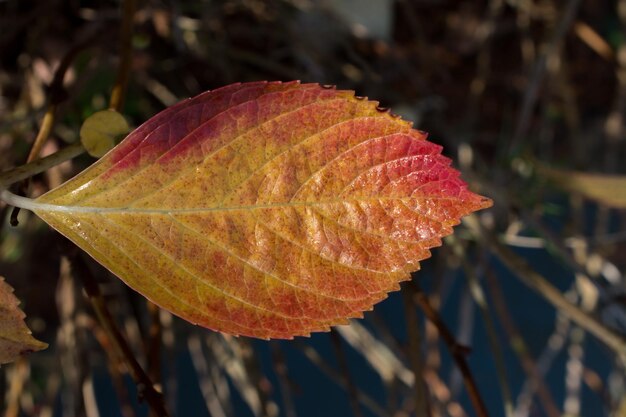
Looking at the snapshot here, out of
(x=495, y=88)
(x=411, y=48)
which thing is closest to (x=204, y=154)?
(x=411, y=48)

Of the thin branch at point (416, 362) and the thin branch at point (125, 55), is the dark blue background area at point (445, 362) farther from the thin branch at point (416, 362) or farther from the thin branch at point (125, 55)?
the thin branch at point (125, 55)

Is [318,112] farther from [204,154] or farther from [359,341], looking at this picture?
[359,341]

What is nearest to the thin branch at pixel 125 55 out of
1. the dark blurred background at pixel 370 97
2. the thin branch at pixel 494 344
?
A: the dark blurred background at pixel 370 97

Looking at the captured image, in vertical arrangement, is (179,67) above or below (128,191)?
below

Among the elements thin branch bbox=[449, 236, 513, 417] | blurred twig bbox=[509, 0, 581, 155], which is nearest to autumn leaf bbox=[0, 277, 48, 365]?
thin branch bbox=[449, 236, 513, 417]

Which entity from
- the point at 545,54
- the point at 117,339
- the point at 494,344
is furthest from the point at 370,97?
the point at 117,339
